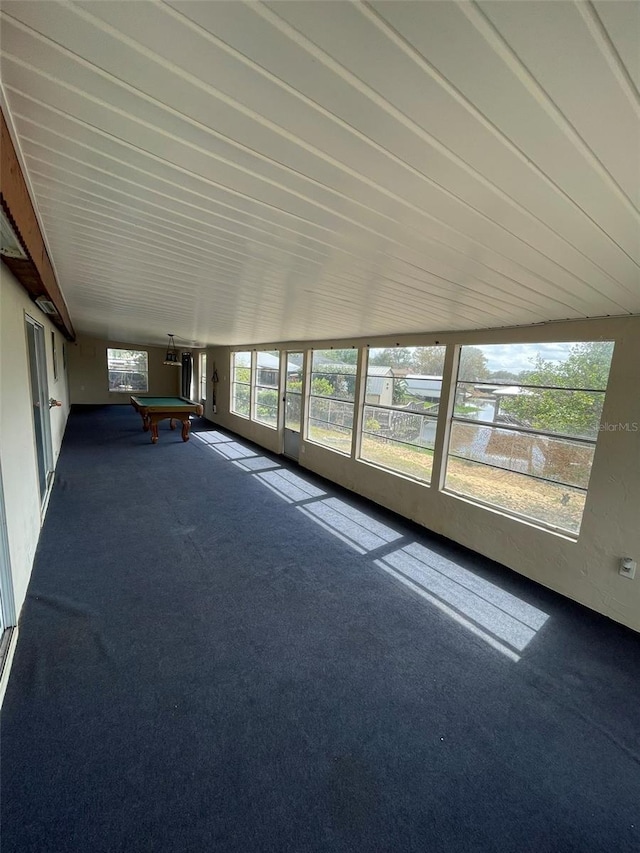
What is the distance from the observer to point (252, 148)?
1000mm

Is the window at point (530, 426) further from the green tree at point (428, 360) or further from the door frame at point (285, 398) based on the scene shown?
the door frame at point (285, 398)

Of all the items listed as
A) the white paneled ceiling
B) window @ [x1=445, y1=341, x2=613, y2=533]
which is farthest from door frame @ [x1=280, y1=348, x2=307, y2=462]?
the white paneled ceiling

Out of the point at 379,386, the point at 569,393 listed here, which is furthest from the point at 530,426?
the point at 379,386

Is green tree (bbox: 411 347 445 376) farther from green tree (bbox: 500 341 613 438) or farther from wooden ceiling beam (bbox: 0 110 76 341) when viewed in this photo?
wooden ceiling beam (bbox: 0 110 76 341)

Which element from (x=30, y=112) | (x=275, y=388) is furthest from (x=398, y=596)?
(x=275, y=388)

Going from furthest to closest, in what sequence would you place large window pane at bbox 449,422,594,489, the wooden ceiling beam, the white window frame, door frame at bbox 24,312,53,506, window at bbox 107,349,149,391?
1. window at bbox 107,349,149,391
2. the white window frame
3. door frame at bbox 24,312,53,506
4. large window pane at bbox 449,422,594,489
5. the wooden ceiling beam

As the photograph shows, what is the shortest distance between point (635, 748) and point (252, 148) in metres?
3.20

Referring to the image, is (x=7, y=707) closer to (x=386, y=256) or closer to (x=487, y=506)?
(x=386, y=256)

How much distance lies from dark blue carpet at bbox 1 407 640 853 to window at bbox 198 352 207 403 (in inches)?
319

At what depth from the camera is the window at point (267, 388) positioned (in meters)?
7.31

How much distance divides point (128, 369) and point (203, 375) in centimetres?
348

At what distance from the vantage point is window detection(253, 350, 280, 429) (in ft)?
24.0

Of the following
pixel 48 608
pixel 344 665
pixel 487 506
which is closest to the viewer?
pixel 344 665

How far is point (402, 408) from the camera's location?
178 inches
